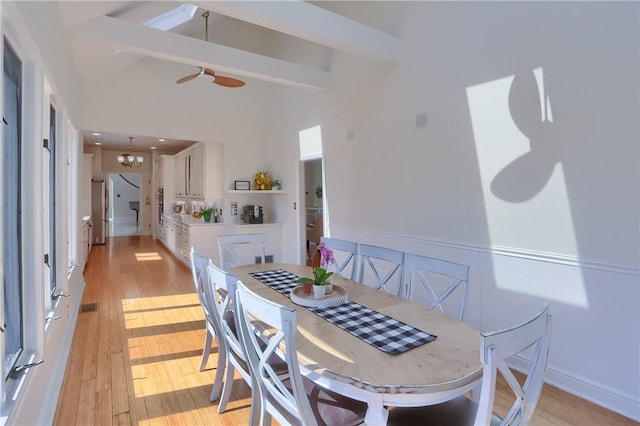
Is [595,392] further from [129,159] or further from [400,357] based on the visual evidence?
[129,159]

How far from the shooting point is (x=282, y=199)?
6285mm

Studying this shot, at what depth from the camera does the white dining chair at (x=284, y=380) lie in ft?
4.05

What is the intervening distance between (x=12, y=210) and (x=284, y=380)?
1.61 m

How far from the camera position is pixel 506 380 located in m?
1.04

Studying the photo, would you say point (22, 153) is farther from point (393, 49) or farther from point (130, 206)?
point (130, 206)

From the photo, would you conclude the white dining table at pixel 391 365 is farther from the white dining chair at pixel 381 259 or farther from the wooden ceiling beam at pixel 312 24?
the wooden ceiling beam at pixel 312 24

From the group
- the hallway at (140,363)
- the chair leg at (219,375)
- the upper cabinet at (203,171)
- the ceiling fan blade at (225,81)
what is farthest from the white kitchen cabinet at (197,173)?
the chair leg at (219,375)

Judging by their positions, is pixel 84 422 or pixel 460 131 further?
pixel 460 131

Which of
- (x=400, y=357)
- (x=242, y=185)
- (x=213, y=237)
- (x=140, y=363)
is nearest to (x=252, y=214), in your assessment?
(x=242, y=185)

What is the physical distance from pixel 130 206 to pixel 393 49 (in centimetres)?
1622

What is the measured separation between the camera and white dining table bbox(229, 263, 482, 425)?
1.21 m

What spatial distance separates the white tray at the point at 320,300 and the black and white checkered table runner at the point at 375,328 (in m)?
0.03

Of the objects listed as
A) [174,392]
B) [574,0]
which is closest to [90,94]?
[174,392]

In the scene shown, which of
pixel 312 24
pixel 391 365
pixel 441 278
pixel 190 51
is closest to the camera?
pixel 391 365
